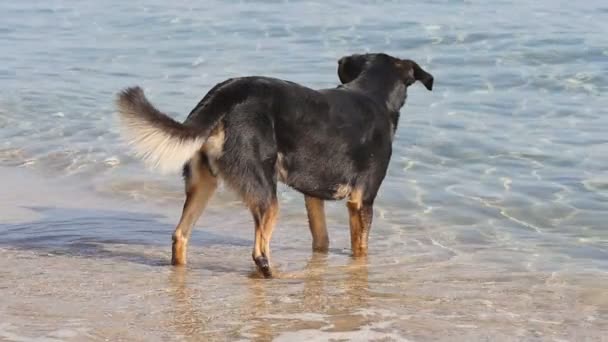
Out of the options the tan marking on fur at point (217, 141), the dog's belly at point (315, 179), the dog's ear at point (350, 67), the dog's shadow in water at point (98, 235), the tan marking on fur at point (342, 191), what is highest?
the dog's ear at point (350, 67)

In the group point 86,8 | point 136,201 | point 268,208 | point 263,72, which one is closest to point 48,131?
point 136,201

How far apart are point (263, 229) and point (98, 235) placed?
4.93ft

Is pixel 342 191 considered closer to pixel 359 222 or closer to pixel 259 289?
pixel 359 222

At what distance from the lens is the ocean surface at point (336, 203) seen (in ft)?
17.7

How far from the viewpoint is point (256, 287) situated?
5.98m

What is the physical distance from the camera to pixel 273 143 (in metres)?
6.19

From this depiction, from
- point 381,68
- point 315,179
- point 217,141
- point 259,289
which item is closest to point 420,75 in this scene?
point 381,68

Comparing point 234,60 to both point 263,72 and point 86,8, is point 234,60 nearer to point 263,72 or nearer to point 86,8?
point 263,72

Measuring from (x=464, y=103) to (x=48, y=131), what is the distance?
396 centimetres

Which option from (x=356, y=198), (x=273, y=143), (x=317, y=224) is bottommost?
(x=317, y=224)

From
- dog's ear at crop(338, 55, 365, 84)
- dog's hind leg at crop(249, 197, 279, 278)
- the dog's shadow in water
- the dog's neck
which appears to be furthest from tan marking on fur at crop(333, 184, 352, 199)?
dog's ear at crop(338, 55, 365, 84)

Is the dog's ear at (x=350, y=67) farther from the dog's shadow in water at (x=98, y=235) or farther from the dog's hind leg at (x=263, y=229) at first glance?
the dog's hind leg at (x=263, y=229)

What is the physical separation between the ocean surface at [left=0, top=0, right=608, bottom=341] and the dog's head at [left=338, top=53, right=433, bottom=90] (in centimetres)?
100

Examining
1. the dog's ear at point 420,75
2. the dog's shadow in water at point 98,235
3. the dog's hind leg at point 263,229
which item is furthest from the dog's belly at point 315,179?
the dog's ear at point 420,75
